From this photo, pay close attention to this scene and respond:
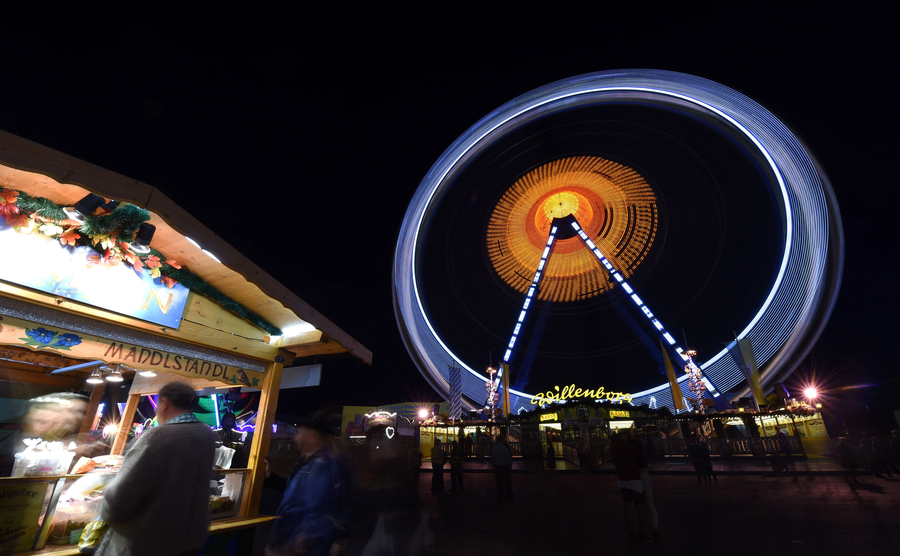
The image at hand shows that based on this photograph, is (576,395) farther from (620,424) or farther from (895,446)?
(895,446)

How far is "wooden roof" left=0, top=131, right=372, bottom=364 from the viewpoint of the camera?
2.51 meters

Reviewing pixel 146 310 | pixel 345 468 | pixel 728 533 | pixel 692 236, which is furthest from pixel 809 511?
pixel 692 236

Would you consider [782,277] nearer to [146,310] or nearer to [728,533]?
[728,533]

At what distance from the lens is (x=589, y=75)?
1939cm

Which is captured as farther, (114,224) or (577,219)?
(577,219)

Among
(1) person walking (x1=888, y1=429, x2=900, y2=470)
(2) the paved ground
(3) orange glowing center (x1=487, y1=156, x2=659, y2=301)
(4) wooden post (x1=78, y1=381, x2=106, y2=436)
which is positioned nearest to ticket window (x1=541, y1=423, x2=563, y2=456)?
(3) orange glowing center (x1=487, y1=156, x2=659, y2=301)

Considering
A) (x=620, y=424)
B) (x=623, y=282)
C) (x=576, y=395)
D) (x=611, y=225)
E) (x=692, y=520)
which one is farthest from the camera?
(x=576, y=395)

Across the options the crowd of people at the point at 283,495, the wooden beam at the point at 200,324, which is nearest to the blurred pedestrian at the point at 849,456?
the crowd of people at the point at 283,495

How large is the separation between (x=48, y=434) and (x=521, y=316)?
76.9 ft

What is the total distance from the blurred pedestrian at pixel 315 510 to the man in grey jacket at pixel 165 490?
0.49 m

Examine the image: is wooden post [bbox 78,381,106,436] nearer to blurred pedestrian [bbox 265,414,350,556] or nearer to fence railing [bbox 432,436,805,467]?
blurred pedestrian [bbox 265,414,350,556]

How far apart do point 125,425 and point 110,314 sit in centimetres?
395

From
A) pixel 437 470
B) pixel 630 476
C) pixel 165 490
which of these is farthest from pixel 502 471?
pixel 165 490

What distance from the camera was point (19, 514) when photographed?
2750mm
